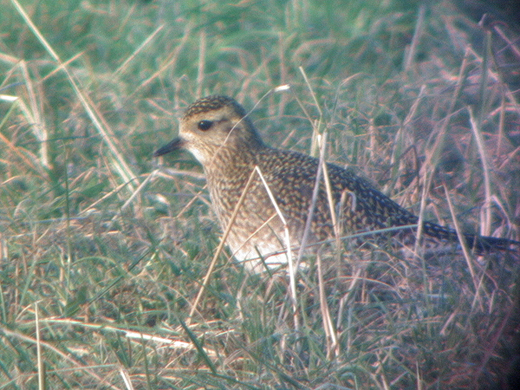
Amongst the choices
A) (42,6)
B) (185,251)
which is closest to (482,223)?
(185,251)

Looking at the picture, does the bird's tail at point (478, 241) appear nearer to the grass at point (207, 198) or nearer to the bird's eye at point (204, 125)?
the grass at point (207, 198)

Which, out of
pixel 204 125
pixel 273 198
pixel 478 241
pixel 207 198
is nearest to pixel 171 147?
pixel 204 125

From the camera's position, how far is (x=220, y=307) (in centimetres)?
335

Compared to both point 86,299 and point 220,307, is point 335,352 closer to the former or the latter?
point 220,307

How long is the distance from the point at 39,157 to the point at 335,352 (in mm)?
3141

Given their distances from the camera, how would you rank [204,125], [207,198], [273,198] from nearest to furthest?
1. [273,198]
2. [204,125]
3. [207,198]

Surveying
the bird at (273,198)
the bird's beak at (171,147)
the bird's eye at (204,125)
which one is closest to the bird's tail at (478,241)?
the bird at (273,198)

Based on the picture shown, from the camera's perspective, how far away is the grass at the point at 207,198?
9.66 feet

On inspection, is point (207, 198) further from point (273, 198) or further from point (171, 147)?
point (273, 198)

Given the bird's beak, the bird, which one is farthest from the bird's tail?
the bird's beak

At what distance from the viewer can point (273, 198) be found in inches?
135

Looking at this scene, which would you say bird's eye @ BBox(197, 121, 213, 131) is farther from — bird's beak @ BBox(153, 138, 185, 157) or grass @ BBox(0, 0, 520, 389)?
grass @ BBox(0, 0, 520, 389)

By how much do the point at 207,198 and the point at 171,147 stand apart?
518mm

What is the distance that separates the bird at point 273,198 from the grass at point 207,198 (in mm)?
209
